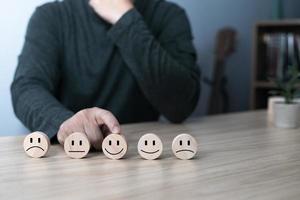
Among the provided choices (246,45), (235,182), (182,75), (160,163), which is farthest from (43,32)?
(246,45)

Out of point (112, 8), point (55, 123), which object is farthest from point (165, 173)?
point (112, 8)

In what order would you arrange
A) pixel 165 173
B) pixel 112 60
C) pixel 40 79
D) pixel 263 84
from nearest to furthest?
1. pixel 165 173
2. pixel 40 79
3. pixel 112 60
4. pixel 263 84

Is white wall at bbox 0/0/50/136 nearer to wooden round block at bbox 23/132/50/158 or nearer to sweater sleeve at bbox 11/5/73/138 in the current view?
sweater sleeve at bbox 11/5/73/138

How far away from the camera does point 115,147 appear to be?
0.80 m

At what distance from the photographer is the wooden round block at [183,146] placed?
0.80 meters

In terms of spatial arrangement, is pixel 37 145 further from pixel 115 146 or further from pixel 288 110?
pixel 288 110

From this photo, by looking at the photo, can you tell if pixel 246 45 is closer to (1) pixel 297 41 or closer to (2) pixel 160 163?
(1) pixel 297 41

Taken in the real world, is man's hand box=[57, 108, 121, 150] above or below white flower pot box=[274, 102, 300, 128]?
above

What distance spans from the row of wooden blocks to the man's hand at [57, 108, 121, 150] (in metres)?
0.05

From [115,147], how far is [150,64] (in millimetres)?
484

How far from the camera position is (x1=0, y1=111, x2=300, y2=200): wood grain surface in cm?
62

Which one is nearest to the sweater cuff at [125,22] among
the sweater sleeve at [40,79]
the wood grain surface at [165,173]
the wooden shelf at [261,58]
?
the sweater sleeve at [40,79]

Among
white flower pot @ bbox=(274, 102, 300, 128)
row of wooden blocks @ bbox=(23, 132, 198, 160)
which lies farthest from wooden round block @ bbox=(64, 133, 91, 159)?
white flower pot @ bbox=(274, 102, 300, 128)

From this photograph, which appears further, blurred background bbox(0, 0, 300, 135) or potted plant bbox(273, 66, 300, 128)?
blurred background bbox(0, 0, 300, 135)
